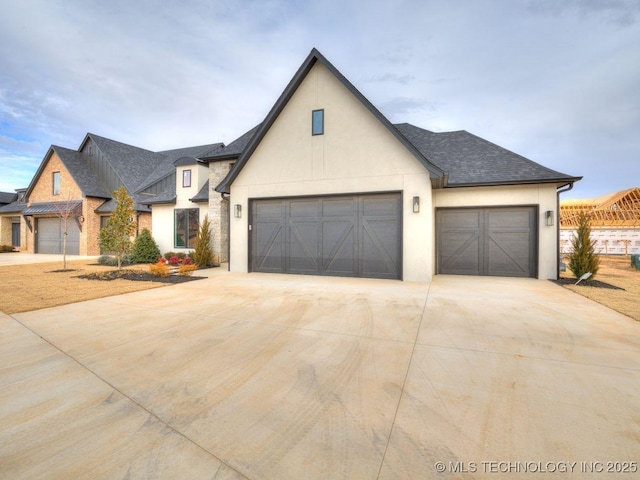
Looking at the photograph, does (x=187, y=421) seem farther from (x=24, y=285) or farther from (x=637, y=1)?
(x=637, y=1)

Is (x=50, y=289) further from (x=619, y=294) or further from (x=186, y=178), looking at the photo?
(x=619, y=294)

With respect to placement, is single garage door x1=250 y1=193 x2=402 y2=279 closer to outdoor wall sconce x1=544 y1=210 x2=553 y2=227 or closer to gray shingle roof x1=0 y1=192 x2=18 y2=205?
outdoor wall sconce x1=544 y1=210 x2=553 y2=227

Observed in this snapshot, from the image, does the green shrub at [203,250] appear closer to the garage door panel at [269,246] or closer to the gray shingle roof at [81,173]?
the garage door panel at [269,246]

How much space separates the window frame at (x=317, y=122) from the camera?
9344mm

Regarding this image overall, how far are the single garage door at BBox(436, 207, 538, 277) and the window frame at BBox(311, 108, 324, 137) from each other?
519 centimetres

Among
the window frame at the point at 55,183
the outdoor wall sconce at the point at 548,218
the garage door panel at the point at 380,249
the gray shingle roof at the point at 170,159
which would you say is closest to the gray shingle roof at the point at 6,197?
the window frame at the point at 55,183

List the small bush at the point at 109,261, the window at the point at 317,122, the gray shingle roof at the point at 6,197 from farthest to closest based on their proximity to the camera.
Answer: the gray shingle roof at the point at 6,197
the small bush at the point at 109,261
the window at the point at 317,122

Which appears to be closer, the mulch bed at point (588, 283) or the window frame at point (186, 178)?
the mulch bed at point (588, 283)

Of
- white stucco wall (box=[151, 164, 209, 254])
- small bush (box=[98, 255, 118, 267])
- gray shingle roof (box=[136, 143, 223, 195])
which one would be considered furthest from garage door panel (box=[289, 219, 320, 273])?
gray shingle roof (box=[136, 143, 223, 195])

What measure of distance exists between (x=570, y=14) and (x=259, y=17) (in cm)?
1190

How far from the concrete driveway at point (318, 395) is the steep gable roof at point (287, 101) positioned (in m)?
4.84

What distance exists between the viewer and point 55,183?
19.4 meters

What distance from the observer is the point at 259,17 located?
11.9m

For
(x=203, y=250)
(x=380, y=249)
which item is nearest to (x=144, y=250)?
(x=203, y=250)
